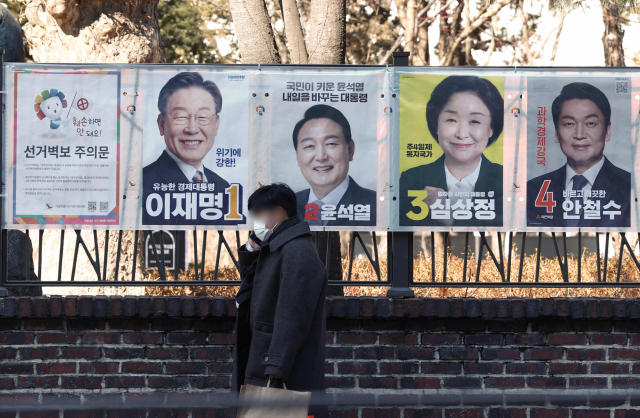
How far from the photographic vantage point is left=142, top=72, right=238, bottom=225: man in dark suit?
14.4ft

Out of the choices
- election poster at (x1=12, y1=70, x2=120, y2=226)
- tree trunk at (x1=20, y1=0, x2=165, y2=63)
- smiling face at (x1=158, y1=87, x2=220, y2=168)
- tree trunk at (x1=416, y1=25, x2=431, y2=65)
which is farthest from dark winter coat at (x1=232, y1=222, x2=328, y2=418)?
tree trunk at (x1=416, y1=25, x2=431, y2=65)

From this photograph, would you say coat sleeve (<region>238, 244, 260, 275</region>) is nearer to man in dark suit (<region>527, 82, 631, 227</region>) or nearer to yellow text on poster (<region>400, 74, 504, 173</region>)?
yellow text on poster (<region>400, 74, 504, 173</region>)

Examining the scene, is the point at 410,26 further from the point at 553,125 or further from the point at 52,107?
the point at 52,107

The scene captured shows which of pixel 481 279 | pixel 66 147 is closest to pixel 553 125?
pixel 481 279

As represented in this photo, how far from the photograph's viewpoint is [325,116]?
14.5 ft

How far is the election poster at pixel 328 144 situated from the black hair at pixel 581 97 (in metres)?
1.20

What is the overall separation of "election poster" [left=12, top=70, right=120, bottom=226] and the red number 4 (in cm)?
290

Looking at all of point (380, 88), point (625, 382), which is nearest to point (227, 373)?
point (380, 88)

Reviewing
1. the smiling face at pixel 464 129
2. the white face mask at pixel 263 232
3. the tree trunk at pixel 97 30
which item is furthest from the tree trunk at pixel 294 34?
the white face mask at pixel 263 232

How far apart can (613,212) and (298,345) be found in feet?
8.78

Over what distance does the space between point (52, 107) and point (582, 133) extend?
365cm

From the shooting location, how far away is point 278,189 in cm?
311

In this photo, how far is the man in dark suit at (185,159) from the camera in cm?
438

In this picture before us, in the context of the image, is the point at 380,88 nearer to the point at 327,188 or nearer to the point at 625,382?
the point at 327,188
